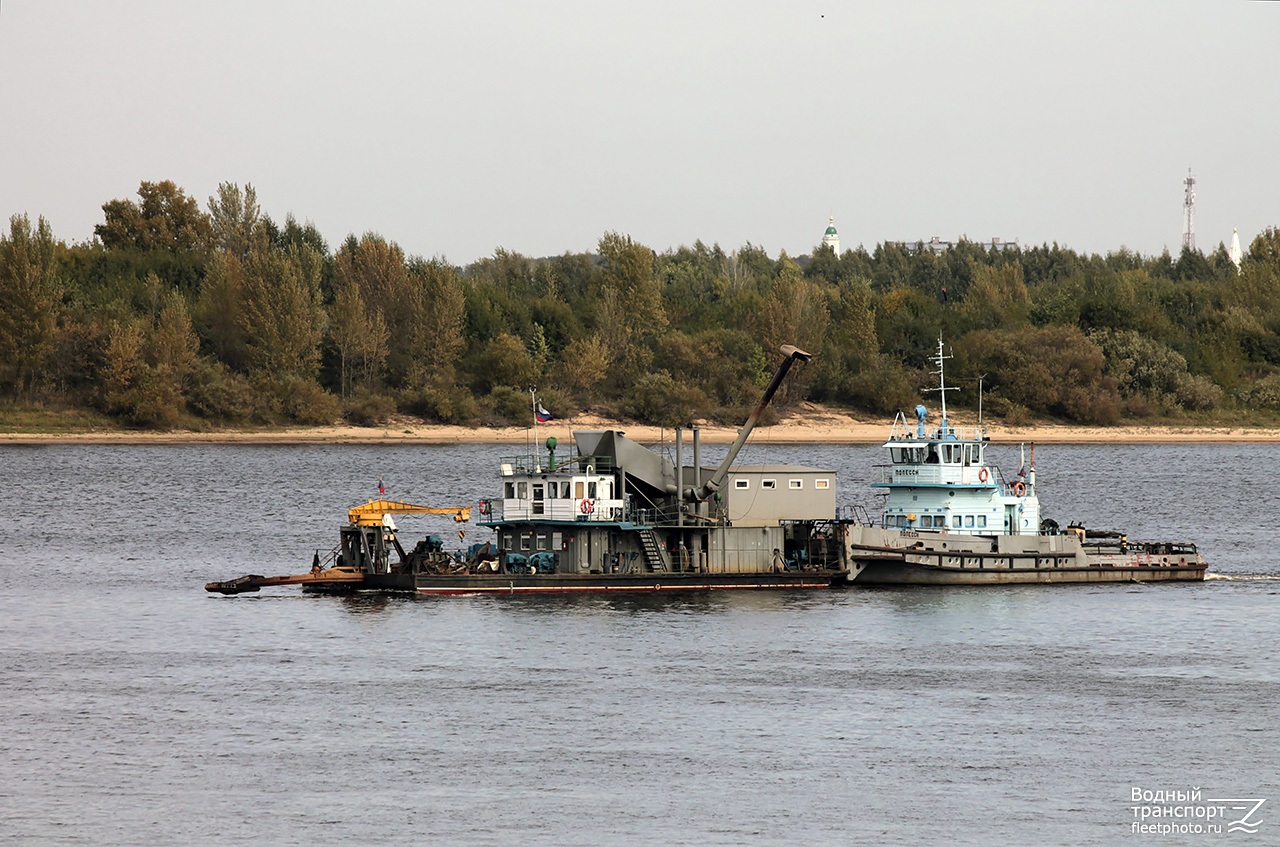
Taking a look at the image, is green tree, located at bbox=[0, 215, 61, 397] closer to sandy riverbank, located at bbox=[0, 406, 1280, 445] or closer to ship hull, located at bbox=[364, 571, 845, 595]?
sandy riverbank, located at bbox=[0, 406, 1280, 445]

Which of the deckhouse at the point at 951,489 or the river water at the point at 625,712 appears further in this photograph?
the deckhouse at the point at 951,489

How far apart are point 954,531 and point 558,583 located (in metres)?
16.1

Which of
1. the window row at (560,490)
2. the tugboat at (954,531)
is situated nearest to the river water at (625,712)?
the tugboat at (954,531)

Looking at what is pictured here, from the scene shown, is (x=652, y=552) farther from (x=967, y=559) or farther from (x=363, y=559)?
(x=967, y=559)

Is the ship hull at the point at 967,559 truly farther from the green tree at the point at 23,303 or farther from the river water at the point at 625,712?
the green tree at the point at 23,303

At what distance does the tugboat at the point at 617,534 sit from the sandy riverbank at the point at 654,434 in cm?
8729

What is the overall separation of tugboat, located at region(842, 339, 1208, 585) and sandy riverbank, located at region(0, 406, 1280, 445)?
86308mm

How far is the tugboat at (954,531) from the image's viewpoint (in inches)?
2542

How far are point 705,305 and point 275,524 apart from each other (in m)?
102

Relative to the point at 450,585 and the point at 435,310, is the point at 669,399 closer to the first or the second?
the point at 435,310

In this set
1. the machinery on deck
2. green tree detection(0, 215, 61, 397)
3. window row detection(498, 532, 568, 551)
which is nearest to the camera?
the machinery on deck

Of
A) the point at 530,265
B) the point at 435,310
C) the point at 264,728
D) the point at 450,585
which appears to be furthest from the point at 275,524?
the point at 530,265

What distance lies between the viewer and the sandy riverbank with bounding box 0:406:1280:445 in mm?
151125

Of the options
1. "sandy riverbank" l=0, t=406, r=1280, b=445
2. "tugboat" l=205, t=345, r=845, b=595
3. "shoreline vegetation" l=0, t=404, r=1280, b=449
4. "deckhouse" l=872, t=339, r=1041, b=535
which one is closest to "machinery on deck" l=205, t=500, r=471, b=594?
"tugboat" l=205, t=345, r=845, b=595
